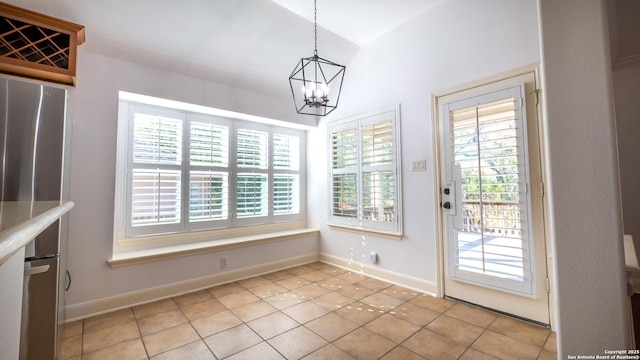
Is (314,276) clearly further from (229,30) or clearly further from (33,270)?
(229,30)

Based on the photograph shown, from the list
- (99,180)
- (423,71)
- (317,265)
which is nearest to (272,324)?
(317,265)

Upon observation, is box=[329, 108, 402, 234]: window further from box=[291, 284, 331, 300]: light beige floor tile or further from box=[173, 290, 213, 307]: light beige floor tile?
box=[173, 290, 213, 307]: light beige floor tile

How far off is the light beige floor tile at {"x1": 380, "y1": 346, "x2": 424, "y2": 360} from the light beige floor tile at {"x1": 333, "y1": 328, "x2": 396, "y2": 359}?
36 millimetres

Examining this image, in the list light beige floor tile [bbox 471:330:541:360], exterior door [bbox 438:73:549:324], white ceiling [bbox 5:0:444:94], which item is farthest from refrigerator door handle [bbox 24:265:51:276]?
exterior door [bbox 438:73:549:324]

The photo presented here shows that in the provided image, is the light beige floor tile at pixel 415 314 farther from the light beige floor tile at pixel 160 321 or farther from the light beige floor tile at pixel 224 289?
the light beige floor tile at pixel 160 321

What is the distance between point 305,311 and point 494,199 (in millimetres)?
1974

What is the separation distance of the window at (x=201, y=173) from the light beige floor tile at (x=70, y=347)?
40.5 inches

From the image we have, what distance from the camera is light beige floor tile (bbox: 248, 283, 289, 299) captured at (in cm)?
286

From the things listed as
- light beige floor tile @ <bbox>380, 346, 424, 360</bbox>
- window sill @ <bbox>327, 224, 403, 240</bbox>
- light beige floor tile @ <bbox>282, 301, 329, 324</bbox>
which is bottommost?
light beige floor tile @ <bbox>380, 346, 424, 360</bbox>

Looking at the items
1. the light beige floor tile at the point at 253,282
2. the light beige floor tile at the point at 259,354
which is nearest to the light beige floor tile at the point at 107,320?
the light beige floor tile at the point at 253,282

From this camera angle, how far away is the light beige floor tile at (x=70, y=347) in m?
1.80

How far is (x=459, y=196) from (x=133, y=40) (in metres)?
3.43

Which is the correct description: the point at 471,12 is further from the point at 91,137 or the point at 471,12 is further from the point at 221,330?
the point at 91,137

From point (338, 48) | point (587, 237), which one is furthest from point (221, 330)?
point (338, 48)
